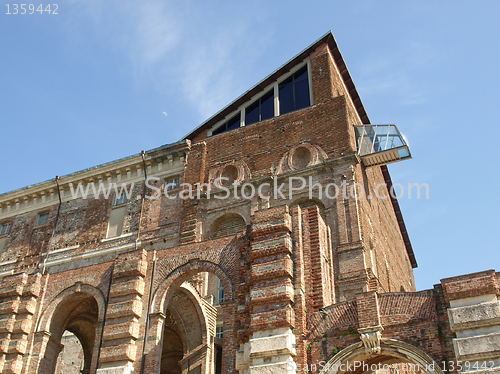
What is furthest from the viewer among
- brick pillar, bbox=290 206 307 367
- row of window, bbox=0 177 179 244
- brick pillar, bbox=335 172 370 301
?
row of window, bbox=0 177 179 244

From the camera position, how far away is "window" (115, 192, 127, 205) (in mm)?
26359

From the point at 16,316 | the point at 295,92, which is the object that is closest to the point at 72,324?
the point at 16,316

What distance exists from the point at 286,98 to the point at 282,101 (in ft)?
0.79

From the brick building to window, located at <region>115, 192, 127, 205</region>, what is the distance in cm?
7

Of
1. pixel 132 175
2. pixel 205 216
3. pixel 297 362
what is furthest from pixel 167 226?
pixel 297 362

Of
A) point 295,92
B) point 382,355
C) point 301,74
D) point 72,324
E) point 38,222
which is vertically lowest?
point 382,355

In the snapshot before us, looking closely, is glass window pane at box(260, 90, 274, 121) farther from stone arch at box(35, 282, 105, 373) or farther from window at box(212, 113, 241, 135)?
stone arch at box(35, 282, 105, 373)

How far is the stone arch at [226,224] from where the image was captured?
921 inches

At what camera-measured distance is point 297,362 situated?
14352 millimetres

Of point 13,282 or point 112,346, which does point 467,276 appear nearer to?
point 112,346

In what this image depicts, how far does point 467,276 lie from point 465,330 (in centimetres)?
134

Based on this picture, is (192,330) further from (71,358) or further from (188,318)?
(71,358)

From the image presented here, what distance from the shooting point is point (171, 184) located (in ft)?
84.9

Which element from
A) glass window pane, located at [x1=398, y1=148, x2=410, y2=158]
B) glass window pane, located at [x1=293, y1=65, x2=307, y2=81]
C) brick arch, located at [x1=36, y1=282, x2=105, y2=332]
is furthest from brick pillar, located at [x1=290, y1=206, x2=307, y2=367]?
glass window pane, located at [x1=293, y1=65, x2=307, y2=81]
